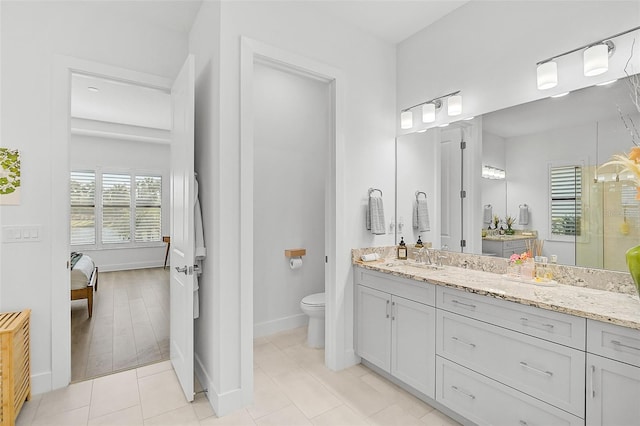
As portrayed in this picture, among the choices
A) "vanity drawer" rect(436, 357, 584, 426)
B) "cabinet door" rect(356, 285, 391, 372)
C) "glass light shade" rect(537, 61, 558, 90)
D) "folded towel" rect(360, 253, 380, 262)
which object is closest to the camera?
"vanity drawer" rect(436, 357, 584, 426)

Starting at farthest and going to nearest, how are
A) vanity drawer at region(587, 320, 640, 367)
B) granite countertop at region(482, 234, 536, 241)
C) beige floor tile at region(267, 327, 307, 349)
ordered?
beige floor tile at region(267, 327, 307, 349) → granite countertop at region(482, 234, 536, 241) → vanity drawer at region(587, 320, 640, 367)

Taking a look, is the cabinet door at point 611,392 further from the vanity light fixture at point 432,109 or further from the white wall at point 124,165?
the white wall at point 124,165

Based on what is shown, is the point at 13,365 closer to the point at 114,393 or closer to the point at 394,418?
the point at 114,393

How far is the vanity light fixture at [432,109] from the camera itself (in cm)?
251

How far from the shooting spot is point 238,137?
2.16 meters

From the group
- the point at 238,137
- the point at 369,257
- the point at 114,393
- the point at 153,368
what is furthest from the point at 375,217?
the point at 114,393

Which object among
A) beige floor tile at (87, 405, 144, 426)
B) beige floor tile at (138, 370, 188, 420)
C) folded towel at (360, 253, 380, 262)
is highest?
folded towel at (360, 253, 380, 262)

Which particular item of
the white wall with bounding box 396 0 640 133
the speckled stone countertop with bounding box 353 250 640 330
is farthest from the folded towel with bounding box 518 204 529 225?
the white wall with bounding box 396 0 640 133

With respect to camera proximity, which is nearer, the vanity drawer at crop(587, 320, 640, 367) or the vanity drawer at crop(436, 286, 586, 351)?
the vanity drawer at crop(587, 320, 640, 367)

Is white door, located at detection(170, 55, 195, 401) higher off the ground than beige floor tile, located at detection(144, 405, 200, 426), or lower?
higher

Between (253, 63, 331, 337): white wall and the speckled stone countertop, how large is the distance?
134 centimetres

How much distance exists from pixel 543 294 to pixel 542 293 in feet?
0.08

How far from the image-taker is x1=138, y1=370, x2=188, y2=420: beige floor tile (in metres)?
2.14

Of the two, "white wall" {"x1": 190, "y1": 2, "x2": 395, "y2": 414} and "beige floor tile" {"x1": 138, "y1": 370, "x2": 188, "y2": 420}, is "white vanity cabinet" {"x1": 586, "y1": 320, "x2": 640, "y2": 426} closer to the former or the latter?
"white wall" {"x1": 190, "y1": 2, "x2": 395, "y2": 414}
